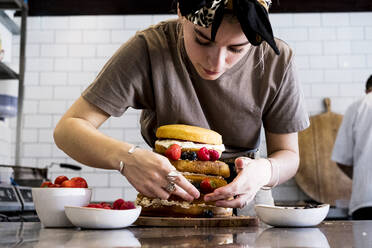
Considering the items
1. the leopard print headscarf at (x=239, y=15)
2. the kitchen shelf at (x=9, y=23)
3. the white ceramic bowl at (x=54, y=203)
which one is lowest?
the white ceramic bowl at (x=54, y=203)

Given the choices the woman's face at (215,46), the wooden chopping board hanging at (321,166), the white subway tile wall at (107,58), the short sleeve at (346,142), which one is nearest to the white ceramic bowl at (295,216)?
the woman's face at (215,46)

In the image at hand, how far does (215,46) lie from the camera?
1.20 m

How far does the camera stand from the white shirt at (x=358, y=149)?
2734 millimetres

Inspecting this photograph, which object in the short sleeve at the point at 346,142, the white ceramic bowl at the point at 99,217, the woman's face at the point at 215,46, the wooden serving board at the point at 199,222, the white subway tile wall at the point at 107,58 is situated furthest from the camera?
the white subway tile wall at the point at 107,58

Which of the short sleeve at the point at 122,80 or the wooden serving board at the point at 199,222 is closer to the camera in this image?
the wooden serving board at the point at 199,222

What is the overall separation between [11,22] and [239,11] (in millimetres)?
2710

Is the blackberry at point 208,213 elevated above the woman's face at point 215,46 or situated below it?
below

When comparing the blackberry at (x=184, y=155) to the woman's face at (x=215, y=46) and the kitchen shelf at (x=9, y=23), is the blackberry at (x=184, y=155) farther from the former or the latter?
the kitchen shelf at (x=9, y=23)

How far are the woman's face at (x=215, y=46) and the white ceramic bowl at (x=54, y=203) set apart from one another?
0.50m

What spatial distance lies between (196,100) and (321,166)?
2291 millimetres

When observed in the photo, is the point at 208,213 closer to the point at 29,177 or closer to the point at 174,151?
the point at 174,151

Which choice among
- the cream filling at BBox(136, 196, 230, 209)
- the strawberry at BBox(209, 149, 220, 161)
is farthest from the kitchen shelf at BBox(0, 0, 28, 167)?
the strawberry at BBox(209, 149, 220, 161)

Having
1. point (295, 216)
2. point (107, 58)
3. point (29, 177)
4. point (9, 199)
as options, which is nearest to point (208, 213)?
point (295, 216)

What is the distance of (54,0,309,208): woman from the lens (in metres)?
1.22
